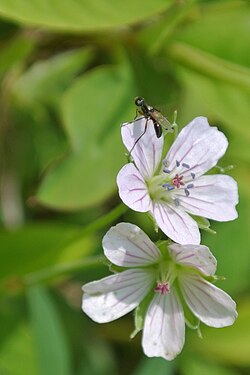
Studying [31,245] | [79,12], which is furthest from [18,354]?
[79,12]

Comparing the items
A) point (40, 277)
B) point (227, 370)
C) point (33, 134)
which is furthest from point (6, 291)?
point (227, 370)

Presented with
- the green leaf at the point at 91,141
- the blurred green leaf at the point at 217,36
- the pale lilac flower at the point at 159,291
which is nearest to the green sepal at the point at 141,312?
the pale lilac flower at the point at 159,291

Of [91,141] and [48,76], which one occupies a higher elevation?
[48,76]

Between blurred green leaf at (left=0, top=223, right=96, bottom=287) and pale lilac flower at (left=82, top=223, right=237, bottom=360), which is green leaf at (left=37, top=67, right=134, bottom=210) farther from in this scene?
pale lilac flower at (left=82, top=223, right=237, bottom=360)

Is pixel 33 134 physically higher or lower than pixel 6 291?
higher

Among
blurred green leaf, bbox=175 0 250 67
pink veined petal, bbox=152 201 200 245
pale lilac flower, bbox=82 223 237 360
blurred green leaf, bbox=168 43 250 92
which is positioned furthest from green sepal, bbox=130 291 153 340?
blurred green leaf, bbox=175 0 250 67

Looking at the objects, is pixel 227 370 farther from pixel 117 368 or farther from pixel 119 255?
pixel 119 255

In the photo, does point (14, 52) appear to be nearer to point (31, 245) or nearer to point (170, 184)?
point (31, 245)
